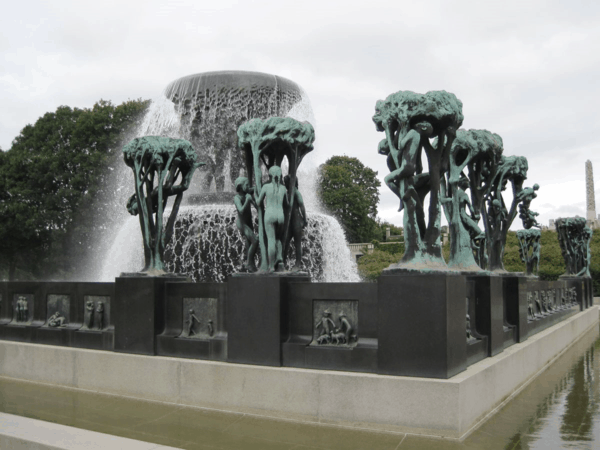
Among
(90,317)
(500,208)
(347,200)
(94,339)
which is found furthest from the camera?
(347,200)

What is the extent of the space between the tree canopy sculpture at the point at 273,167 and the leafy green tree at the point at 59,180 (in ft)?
78.0

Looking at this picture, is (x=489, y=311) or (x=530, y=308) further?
(x=530, y=308)

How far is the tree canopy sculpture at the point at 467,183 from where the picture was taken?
329 inches

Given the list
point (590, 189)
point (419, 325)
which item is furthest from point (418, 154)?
point (590, 189)

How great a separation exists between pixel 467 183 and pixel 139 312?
17.4 feet

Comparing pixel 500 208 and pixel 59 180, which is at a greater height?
pixel 59 180

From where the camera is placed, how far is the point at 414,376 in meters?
5.36

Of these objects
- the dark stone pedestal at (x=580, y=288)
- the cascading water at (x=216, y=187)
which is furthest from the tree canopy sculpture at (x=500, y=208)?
the dark stone pedestal at (x=580, y=288)

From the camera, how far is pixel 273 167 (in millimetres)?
6656

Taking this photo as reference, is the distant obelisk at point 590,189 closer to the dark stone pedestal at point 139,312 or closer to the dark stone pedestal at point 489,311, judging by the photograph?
the dark stone pedestal at point 489,311

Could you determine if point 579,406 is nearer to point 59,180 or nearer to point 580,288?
point 580,288

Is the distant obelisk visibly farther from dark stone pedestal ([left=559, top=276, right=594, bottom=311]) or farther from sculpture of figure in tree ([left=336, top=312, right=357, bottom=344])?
sculpture of figure in tree ([left=336, top=312, right=357, bottom=344])

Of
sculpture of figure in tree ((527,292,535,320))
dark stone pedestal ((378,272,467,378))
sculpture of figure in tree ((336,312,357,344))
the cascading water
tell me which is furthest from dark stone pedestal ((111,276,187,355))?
sculpture of figure in tree ((527,292,535,320))

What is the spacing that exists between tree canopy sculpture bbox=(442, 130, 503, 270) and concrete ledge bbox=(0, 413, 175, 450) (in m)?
5.26
